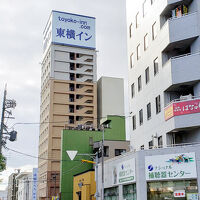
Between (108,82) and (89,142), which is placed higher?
(108,82)

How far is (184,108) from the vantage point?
27422 millimetres

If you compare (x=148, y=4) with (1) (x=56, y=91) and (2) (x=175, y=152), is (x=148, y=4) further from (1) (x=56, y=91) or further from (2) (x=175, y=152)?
(1) (x=56, y=91)

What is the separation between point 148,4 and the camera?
34.8 metres

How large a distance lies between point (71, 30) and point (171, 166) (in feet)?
245

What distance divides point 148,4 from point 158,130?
1249 cm

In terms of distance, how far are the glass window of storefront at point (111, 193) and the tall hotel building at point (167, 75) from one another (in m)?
4.84

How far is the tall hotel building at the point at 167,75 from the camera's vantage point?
27.8 meters

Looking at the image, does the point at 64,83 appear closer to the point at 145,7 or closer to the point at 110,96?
the point at 110,96

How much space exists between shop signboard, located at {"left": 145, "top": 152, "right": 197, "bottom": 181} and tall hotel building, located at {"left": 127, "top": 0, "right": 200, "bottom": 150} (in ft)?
7.92

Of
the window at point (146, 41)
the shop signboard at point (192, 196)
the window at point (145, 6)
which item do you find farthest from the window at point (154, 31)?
the shop signboard at point (192, 196)

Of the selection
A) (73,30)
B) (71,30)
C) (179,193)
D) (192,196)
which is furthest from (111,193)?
(73,30)

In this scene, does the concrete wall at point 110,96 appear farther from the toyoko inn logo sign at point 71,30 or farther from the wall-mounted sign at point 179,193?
the wall-mounted sign at point 179,193

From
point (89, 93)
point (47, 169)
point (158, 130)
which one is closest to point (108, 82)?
point (89, 93)

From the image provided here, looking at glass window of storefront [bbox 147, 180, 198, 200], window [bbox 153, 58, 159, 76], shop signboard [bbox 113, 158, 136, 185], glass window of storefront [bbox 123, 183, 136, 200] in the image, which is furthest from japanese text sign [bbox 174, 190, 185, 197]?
window [bbox 153, 58, 159, 76]
